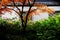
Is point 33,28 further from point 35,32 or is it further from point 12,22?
point 12,22

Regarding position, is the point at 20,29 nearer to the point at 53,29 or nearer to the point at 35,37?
the point at 35,37

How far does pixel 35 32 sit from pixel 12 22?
5.30 ft

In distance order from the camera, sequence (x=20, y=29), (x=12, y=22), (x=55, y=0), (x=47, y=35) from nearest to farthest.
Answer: (x=47, y=35) < (x=20, y=29) < (x=12, y=22) < (x=55, y=0)

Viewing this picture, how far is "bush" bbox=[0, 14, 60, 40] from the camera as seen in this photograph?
29.8 ft

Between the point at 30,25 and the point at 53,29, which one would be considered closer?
the point at 53,29

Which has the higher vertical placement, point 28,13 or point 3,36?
point 28,13

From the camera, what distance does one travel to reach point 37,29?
9672 mm

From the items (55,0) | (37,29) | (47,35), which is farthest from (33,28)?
(55,0)

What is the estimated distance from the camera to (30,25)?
1015 centimetres

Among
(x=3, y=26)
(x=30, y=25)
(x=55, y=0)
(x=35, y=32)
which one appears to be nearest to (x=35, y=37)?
(x=35, y=32)

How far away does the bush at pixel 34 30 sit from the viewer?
9.08 meters

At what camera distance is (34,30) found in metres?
9.68

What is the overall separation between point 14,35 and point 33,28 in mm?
1098

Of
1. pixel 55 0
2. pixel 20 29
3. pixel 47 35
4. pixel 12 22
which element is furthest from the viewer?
pixel 55 0
